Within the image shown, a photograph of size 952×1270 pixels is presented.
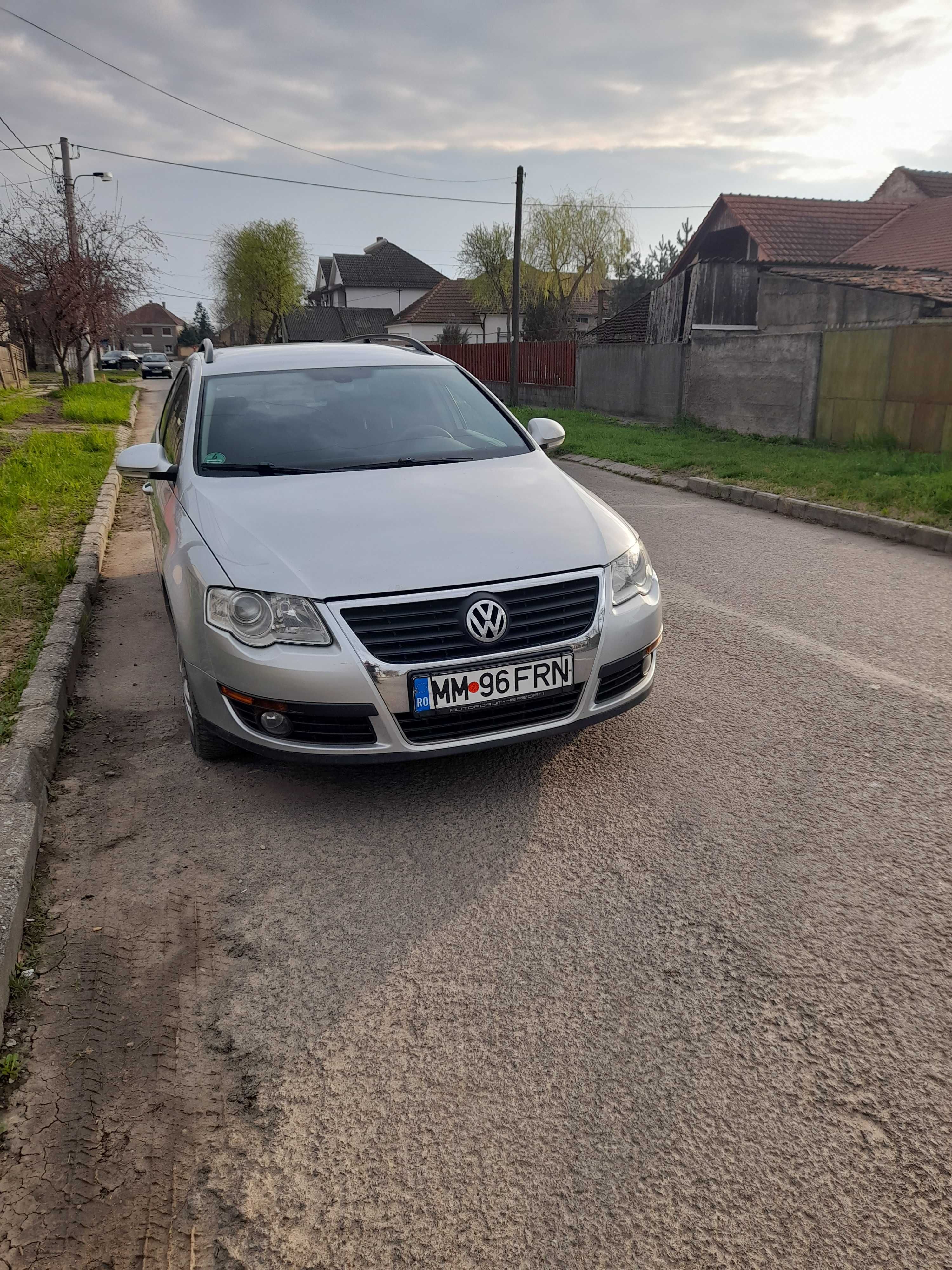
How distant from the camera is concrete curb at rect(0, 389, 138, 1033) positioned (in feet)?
9.00

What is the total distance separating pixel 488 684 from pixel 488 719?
16cm

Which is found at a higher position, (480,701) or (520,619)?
(520,619)

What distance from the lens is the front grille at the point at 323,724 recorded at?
3.21m

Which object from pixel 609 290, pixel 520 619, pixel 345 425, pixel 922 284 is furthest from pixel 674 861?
pixel 609 290

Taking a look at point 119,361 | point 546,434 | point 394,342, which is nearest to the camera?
point 546,434

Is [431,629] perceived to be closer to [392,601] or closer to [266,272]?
[392,601]

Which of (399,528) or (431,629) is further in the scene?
(399,528)

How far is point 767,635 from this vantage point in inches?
214

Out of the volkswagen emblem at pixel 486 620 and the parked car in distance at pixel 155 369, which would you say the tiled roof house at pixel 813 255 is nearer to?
the volkswagen emblem at pixel 486 620

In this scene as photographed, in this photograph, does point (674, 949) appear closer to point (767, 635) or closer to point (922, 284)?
point (767, 635)

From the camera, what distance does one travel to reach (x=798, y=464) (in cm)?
1199

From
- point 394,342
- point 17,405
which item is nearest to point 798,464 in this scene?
point 394,342

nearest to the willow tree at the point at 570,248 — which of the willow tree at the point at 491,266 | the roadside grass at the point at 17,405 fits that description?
the willow tree at the point at 491,266

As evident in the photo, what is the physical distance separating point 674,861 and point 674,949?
0.47 meters
